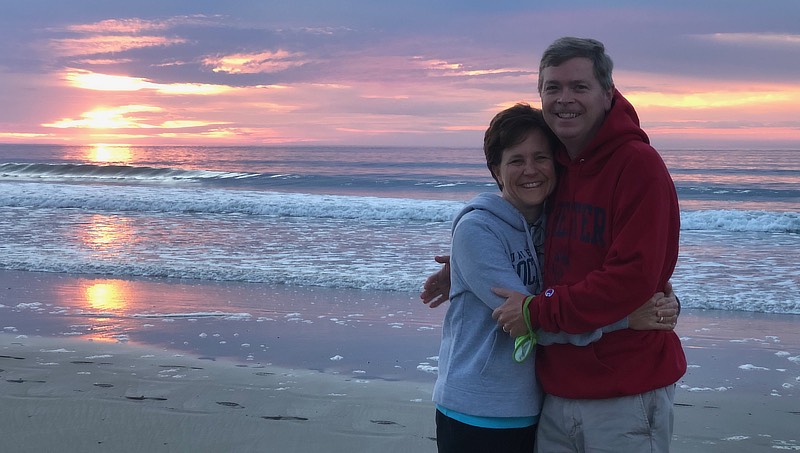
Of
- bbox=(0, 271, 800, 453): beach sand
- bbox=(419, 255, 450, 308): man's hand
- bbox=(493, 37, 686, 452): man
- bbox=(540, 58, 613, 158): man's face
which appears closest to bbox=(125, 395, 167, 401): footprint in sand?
bbox=(0, 271, 800, 453): beach sand

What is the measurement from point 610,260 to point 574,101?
493 millimetres

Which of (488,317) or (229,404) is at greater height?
(488,317)

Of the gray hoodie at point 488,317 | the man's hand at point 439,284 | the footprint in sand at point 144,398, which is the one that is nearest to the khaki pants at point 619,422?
the gray hoodie at point 488,317

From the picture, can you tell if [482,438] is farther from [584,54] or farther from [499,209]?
[584,54]

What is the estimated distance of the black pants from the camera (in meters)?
2.33

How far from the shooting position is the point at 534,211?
2.46 m

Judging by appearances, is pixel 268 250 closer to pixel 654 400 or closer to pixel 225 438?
pixel 225 438

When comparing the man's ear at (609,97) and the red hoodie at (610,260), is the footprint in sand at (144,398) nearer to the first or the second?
the red hoodie at (610,260)

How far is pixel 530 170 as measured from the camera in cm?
235

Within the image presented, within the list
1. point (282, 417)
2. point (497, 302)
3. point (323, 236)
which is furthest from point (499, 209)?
point (323, 236)

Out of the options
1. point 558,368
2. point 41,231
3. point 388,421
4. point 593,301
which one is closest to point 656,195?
point 593,301

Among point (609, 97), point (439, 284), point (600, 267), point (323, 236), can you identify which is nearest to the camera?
point (600, 267)

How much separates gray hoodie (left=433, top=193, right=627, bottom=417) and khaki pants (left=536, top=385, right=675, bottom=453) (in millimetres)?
111

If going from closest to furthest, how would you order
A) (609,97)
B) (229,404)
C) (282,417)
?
(609,97), (282,417), (229,404)
